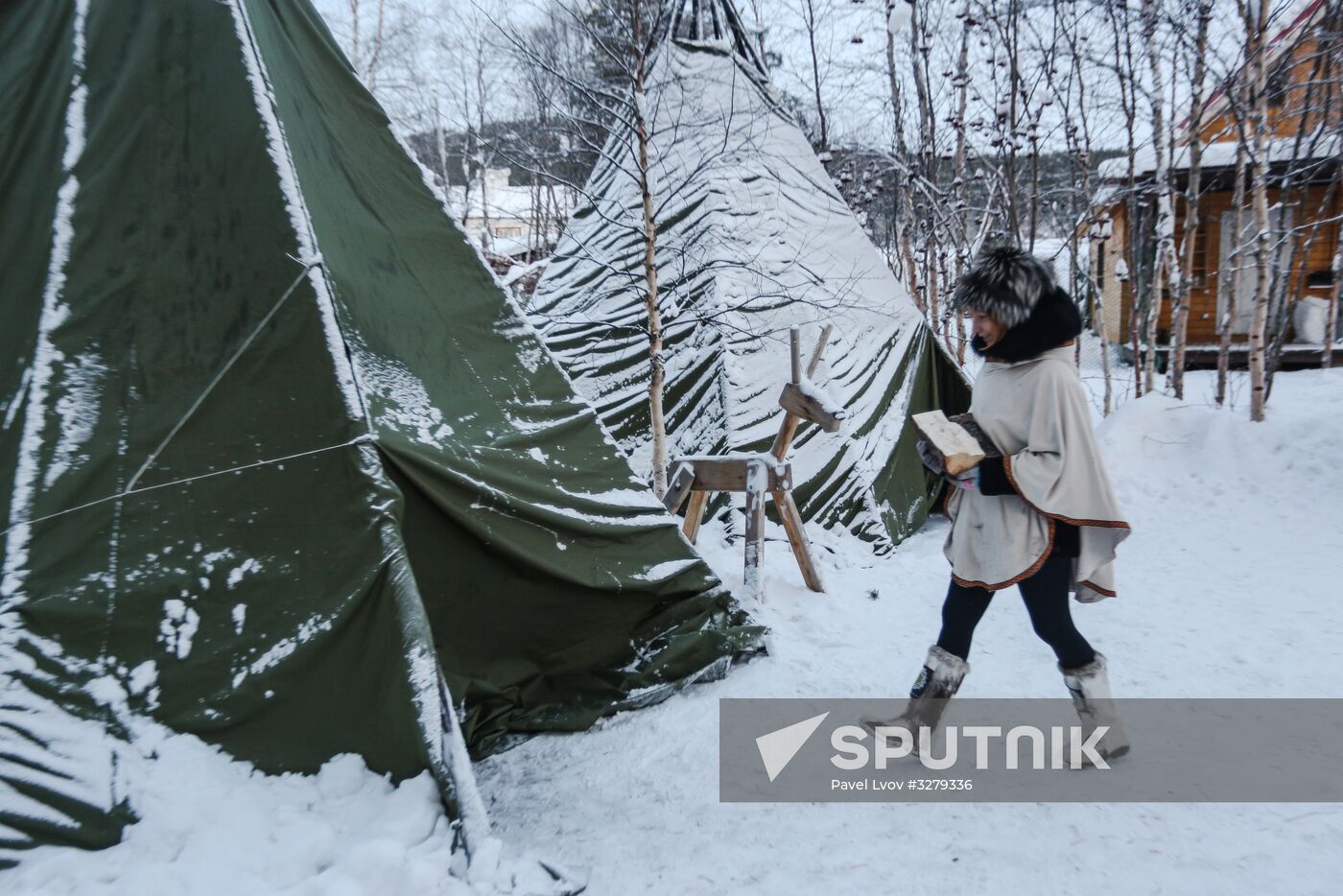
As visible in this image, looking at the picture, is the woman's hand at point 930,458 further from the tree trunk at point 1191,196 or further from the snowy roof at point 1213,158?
the snowy roof at point 1213,158

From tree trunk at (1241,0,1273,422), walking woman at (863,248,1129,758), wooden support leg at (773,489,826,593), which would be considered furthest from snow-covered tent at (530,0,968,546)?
walking woman at (863,248,1129,758)

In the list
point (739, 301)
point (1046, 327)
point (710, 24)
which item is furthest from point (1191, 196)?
point (1046, 327)

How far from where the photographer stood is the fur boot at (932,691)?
304 centimetres

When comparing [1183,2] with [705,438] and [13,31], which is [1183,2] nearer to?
[705,438]

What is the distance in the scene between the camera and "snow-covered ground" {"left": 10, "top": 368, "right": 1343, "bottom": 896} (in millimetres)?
2279

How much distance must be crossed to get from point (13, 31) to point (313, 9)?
1099mm

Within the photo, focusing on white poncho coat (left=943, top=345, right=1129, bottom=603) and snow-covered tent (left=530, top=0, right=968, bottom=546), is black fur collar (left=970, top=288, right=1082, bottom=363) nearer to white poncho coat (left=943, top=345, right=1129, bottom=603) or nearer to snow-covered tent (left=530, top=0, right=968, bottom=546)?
white poncho coat (left=943, top=345, right=1129, bottom=603)

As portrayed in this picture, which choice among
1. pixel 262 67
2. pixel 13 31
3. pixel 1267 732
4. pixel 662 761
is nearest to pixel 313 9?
pixel 262 67

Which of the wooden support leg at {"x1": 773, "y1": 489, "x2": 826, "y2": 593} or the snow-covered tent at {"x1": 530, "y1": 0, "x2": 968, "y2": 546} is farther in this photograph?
the snow-covered tent at {"x1": 530, "y1": 0, "x2": 968, "y2": 546}

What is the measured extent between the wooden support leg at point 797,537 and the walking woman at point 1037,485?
196 cm
